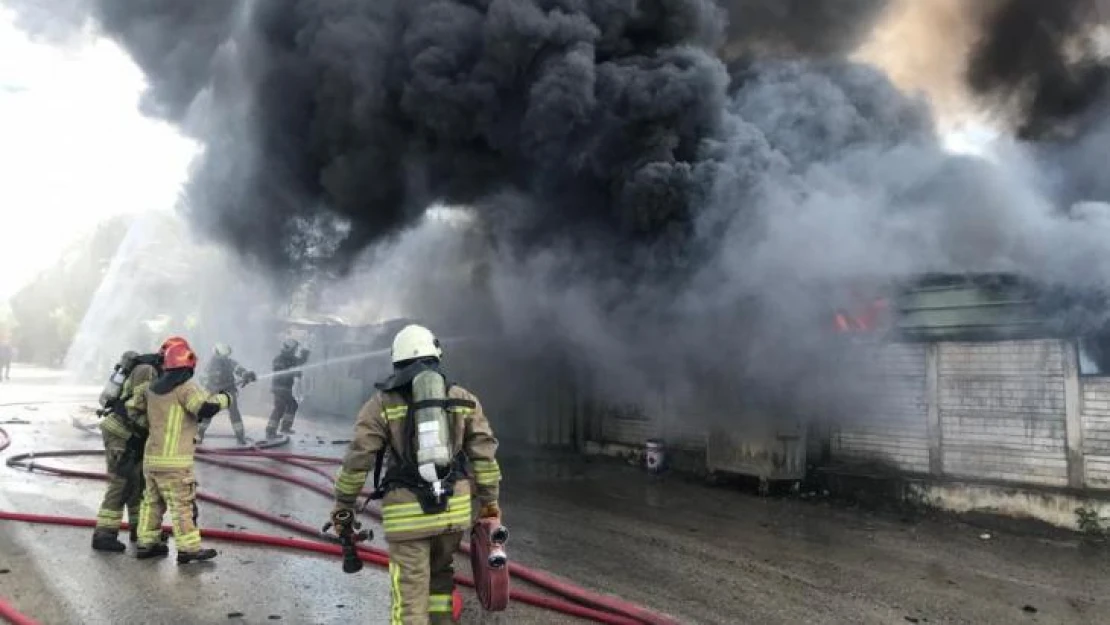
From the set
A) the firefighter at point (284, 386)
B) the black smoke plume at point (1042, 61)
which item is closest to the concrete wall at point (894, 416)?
the black smoke plume at point (1042, 61)

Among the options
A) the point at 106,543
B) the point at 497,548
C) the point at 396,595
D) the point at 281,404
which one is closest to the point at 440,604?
the point at 396,595

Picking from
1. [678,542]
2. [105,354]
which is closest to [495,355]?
[678,542]

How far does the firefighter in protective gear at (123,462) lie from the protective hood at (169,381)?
1.16ft

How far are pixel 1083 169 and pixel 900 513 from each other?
429 cm

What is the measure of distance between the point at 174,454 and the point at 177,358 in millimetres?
665

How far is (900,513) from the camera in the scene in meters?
7.14

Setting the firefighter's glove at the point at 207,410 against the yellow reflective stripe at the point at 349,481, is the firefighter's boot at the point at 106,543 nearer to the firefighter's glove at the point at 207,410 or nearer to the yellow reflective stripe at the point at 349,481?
the firefighter's glove at the point at 207,410

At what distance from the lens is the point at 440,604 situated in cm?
335

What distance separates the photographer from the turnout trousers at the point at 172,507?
507 centimetres

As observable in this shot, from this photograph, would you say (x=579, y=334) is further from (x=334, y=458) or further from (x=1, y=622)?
(x=1, y=622)

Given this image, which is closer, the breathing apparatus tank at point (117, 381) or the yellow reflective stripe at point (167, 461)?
the yellow reflective stripe at point (167, 461)

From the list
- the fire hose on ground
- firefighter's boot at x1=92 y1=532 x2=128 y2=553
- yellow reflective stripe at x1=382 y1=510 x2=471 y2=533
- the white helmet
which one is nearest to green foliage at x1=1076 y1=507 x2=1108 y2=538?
the fire hose on ground

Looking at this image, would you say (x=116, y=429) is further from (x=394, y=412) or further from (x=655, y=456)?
(x=655, y=456)

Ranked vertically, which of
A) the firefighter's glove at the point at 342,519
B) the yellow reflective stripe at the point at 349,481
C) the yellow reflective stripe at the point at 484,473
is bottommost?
the firefighter's glove at the point at 342,519
